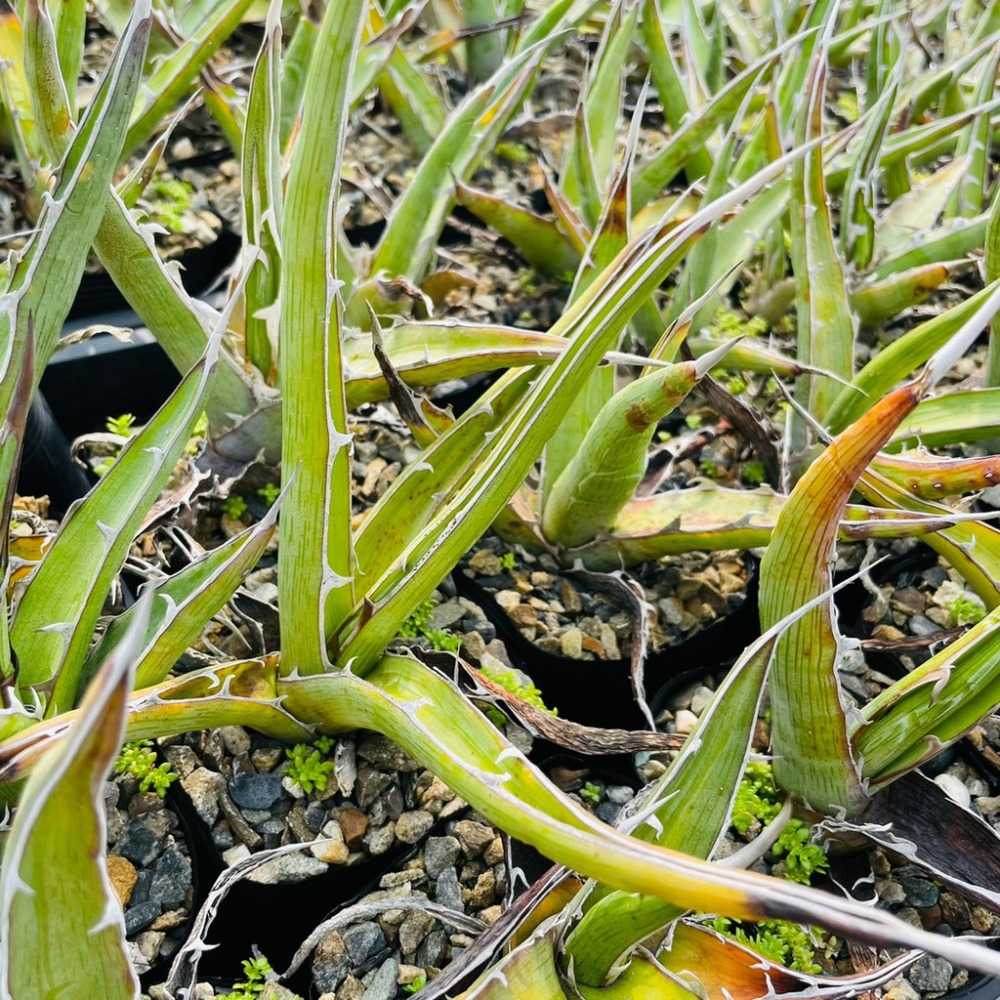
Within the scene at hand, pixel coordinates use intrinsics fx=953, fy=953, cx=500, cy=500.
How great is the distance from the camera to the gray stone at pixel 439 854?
2.55 ft

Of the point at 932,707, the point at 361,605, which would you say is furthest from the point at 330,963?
the point at 932,707

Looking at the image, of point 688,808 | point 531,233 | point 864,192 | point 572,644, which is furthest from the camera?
point 531,233

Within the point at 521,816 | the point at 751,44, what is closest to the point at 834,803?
the point at 521,816

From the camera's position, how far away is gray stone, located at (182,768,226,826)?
767mm

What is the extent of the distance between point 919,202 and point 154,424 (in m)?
1.17

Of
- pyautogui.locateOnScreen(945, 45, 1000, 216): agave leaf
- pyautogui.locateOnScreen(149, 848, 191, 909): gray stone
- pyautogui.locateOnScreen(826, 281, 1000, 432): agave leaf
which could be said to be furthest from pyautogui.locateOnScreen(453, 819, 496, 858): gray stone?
pyautogui.locateOnScreen(945, 45, 1000, 216): agave leaf

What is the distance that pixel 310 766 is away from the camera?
78cm

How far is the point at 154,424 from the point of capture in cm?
69

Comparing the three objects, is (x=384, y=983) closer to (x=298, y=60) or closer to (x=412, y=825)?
(x=412, y=825)

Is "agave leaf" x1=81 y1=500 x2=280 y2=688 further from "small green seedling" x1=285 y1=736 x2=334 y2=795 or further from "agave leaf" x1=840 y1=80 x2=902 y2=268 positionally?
"agave leaf" x1=840 y1=80 x2=902 y2=268

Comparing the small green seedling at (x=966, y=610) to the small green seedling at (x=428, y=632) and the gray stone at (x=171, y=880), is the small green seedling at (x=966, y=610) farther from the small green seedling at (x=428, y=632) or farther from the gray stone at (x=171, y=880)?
the gray stone at (x=171, y=880)

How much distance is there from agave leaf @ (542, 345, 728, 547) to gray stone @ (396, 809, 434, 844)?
0.32 metres

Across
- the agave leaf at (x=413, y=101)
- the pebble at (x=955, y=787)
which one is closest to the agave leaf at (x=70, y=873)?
the pebble at (x=955, y=787)

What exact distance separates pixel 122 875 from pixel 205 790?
0.09 metres
